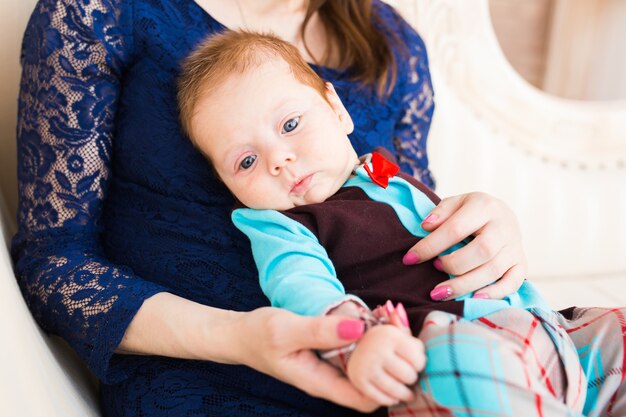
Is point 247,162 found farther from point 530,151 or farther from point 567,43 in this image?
point 567,43

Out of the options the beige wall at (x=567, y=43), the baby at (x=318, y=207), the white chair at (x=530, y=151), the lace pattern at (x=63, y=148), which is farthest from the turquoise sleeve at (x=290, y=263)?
the beige wall at (x=567, y=43)

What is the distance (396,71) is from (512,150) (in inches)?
19.6

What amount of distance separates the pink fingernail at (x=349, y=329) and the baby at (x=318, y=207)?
0.04 metres

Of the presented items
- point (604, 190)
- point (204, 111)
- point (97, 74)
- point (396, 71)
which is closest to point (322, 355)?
point (204, 111)

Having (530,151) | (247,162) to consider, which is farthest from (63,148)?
(530,151)

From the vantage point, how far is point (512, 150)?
1802 millimetres

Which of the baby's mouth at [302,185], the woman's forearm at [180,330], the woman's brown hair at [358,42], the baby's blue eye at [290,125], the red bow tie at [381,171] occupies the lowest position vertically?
the woman's forearm at [180,330]

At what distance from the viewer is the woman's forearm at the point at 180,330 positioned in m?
0.97

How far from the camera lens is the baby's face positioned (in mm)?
1071

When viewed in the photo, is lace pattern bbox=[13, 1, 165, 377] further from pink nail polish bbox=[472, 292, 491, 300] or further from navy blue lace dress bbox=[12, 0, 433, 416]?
pink nail polish bbox=[472, 292, 491, 300]

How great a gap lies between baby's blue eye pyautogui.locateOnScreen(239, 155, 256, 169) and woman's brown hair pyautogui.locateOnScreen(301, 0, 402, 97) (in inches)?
15.7

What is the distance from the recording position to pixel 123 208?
1250 millimetres

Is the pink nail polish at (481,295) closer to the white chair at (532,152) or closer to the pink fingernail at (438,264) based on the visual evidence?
the pink fingernail at (438,264)

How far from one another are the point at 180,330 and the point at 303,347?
25 cm
